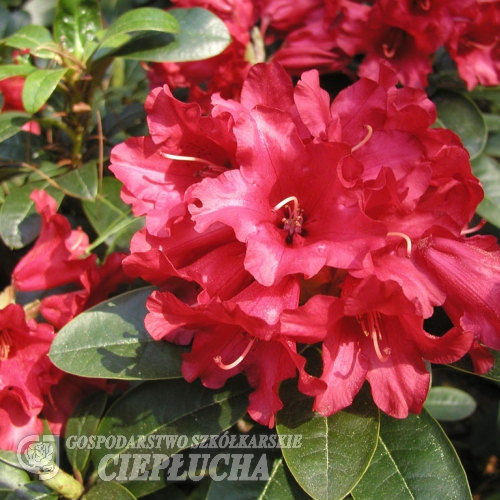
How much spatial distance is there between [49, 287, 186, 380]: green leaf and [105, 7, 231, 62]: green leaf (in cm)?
48

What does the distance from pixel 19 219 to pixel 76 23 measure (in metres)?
0.46

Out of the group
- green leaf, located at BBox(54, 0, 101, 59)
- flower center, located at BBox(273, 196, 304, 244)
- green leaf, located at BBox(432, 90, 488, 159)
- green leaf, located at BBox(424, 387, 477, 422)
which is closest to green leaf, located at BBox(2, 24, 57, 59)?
green leaf, located at BBox(54, 0, 101, 59)

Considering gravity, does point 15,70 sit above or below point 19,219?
above

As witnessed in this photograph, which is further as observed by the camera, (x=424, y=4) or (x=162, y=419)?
(x=424, y=4)

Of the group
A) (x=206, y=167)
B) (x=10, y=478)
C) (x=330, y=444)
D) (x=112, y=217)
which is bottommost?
(x=10, y=478)

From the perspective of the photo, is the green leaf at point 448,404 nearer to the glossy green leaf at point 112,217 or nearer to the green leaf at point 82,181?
the glossy green leaf at point 112,217

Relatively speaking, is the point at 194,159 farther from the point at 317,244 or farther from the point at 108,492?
the point at 108,492

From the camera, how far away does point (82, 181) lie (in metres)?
1.23

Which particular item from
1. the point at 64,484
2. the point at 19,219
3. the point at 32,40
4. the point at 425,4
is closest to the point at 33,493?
the point at 64,484

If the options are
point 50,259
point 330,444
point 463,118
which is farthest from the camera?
point 463,118

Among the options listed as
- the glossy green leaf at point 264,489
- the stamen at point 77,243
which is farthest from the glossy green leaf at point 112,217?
the glossy green leaf at point 264,489

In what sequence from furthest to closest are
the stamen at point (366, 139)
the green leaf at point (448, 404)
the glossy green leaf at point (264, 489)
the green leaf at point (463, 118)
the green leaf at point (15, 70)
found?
the green leaf at point (448, 404), the green leaf at point (463, 118), the green leaf at point (15, 70), the glossy green leaf at point (264, 489), the stamen at point (366, 139)

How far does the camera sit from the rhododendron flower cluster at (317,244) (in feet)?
2.62

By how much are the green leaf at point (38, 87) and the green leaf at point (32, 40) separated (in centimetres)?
11
